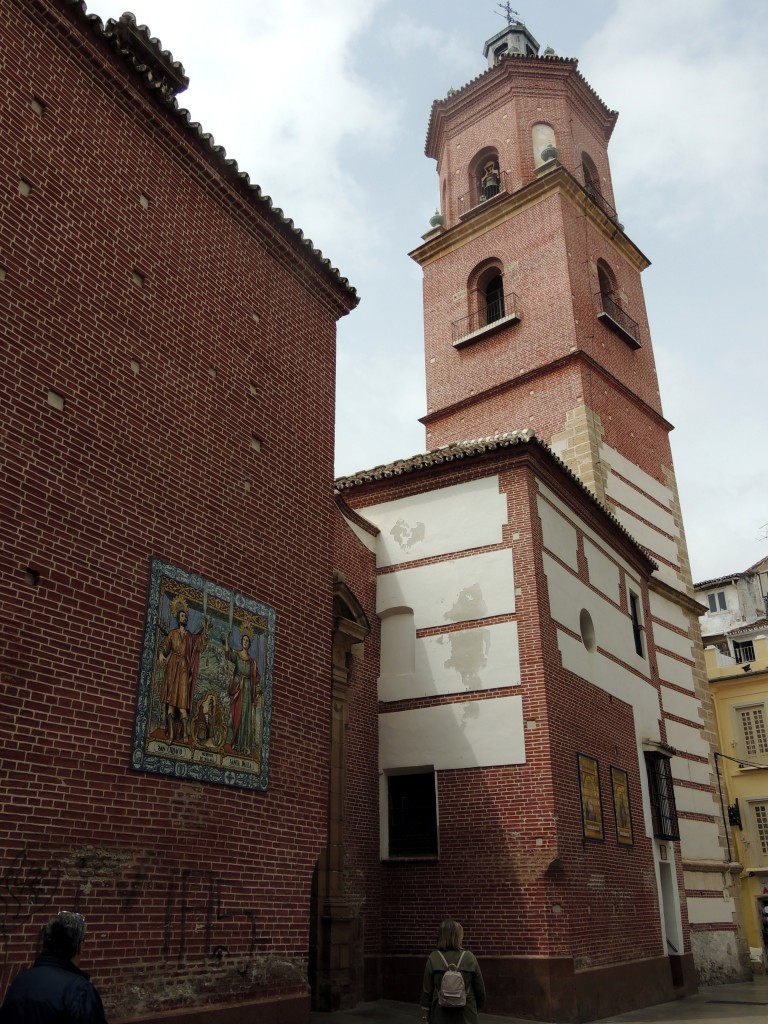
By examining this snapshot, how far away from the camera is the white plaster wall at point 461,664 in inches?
553

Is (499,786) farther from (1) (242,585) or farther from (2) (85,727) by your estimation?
(2) (85,727)

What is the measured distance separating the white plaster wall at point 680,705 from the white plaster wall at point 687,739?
0.28m

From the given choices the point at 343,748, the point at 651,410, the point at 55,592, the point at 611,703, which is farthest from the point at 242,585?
the point at 651,410

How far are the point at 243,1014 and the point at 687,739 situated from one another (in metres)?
15.1

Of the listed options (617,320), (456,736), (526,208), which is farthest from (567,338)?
(456,736)

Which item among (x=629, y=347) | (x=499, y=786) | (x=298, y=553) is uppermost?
(x=629, y=347)

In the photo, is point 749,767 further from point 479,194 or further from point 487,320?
point 479,194

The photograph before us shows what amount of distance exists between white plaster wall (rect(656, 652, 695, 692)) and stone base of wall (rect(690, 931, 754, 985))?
17.6 feet

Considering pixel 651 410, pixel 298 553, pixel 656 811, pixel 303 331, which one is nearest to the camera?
pixel 298 553

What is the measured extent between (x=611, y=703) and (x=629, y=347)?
11.4 metres

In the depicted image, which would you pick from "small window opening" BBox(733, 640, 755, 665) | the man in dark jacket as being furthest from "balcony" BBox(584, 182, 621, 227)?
the man in dark jacket

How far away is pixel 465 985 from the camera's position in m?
6.98

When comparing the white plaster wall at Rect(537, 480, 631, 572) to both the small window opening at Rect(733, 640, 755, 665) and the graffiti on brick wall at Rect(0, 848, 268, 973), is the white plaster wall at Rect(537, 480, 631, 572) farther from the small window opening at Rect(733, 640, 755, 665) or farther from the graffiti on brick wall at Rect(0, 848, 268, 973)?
the small window opening at Rect(733, 640, 755, 665)

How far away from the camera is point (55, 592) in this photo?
7.41 meters
